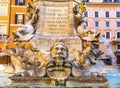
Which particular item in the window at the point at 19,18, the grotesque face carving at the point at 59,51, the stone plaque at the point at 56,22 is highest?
the window at the point at 19,18

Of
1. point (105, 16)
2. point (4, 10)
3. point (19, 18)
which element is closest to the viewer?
point (19, 18)

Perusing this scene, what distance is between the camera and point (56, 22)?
11344mm

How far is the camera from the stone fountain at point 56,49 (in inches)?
354

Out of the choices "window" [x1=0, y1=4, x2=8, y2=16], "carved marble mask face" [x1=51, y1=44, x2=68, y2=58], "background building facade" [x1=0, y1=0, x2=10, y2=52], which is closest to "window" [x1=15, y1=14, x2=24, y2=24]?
"background building facade" [x1=0, y1=0, x2=10, y2=52]

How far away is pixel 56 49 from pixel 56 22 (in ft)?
7.91

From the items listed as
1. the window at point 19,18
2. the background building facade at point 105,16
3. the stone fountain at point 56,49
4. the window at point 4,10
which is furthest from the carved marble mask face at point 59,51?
the background building facade at point 105,16

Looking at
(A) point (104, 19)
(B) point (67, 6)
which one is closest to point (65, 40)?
(B) point (67, 6)

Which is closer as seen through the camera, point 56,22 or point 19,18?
point 56,22

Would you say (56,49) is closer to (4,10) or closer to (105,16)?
(4,10)

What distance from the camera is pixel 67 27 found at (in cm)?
1137

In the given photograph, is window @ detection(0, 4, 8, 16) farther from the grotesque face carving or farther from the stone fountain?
the grotesque face carving

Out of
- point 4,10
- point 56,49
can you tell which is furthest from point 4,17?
point 56,49

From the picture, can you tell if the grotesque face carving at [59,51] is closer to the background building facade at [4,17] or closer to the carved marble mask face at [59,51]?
the carved marble mask face at [59,51]

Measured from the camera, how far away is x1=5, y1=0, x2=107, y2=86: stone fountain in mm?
8984
